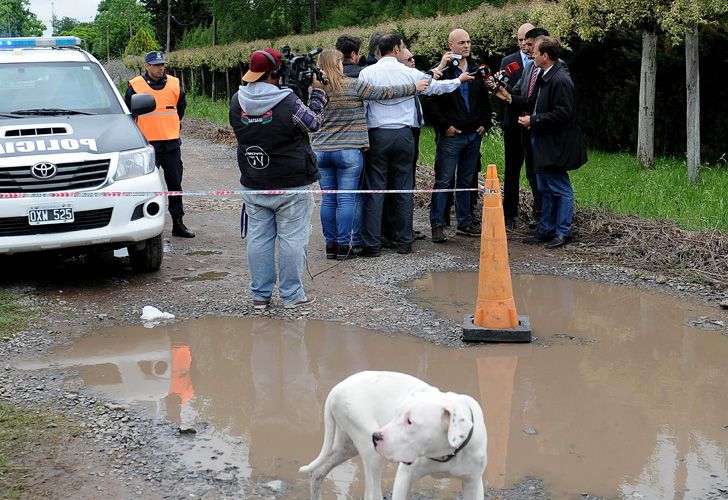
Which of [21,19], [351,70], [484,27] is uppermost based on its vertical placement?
[21,19]

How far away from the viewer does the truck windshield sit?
8352 millimetres

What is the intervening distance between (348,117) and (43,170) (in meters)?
2.82

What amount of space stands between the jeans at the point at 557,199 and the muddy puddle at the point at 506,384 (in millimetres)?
1536

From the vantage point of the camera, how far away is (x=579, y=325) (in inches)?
269

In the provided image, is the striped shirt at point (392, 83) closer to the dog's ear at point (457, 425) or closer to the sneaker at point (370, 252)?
the sneaker at point (370, 252)

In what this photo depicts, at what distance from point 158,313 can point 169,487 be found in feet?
9.83

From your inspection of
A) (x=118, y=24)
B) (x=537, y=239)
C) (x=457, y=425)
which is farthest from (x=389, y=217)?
(x=118, y=24)

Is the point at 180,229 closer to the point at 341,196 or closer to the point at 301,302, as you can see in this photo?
the point at 341,196

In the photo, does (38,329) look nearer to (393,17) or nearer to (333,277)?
(333,277)

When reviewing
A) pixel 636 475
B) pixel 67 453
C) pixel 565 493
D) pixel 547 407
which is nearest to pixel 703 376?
pixel 547 407

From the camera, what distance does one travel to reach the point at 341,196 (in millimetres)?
8852

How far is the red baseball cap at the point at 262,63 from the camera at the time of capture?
6898 millimetres

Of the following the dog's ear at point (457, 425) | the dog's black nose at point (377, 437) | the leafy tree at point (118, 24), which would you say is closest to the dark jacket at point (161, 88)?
the dog's black nose at point (377, 437)

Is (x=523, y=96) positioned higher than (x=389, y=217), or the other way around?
(x=523, y=96)
